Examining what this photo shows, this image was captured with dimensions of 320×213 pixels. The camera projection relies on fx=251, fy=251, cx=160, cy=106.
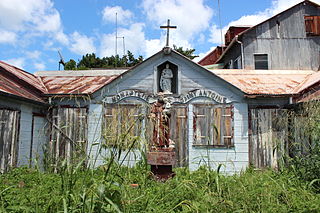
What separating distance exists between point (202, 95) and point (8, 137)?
6.77m

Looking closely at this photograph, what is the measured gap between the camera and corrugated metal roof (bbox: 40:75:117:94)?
390 inches

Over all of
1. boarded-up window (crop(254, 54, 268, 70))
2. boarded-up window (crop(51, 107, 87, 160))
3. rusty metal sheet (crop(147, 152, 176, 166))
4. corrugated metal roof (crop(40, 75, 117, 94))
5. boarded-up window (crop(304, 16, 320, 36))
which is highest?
boarded-up window (crop(304, 16, 320, 36))

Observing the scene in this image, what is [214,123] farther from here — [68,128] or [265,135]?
[68,128]

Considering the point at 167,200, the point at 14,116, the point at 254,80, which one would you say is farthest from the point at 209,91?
the point at 14,116

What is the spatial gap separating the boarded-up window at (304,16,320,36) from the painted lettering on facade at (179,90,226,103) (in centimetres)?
998

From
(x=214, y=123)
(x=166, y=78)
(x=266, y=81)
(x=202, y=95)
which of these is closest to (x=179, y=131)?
(x=214, y=123)

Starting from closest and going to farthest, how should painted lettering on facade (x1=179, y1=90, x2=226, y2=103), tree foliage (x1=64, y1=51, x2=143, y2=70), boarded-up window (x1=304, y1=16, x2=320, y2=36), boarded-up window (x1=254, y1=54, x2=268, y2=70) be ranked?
painted lettering on facade (x1=179, y1=90, x2=226, y2=103)
boarded-up window (x1=304, y1=16, x2=320, y2=36)
boarded-up window (x1=254, y1=54, x2=268, y2=70)
tree foliage (x1=64, y1=51, x2=143, y2=70)

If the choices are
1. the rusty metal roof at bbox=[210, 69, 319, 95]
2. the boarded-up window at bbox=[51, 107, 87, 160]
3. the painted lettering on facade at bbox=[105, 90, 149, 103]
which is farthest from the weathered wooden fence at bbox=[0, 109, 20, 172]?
the rusty metal roof at bbox=[210, 69, 319, 95]

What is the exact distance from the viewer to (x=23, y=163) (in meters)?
8.64

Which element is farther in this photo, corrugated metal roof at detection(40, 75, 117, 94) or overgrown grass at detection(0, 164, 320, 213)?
corrugated metal roof at detection(40, 75, 117, 94)

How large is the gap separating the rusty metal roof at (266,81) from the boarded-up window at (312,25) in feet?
14.6

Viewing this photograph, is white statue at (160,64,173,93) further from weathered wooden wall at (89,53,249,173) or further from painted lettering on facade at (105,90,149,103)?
painted lettering on facade at (105,90,149,103)

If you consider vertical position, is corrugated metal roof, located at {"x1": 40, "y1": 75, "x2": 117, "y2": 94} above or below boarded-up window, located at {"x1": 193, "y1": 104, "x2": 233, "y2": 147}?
above

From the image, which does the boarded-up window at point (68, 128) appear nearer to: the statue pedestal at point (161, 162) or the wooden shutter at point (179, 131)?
the wooden shutter at point (179, 131)
